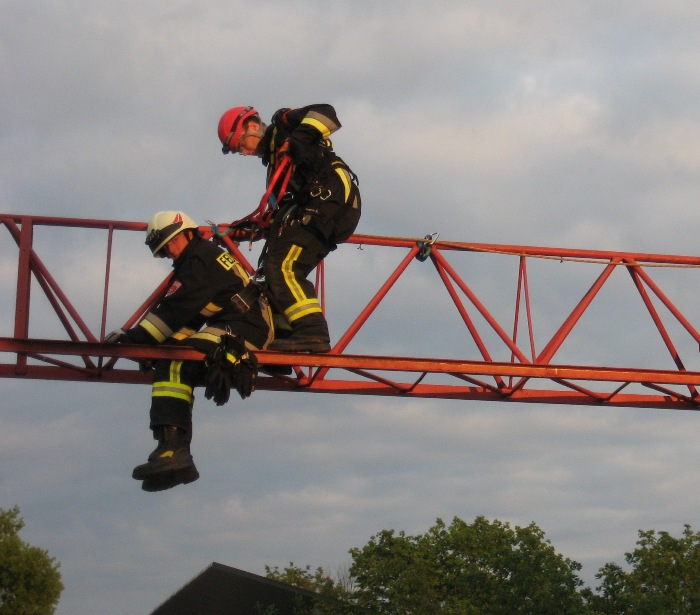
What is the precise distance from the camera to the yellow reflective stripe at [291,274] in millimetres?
9359

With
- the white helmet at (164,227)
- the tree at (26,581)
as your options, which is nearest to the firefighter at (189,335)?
the white helmet at (164,227)

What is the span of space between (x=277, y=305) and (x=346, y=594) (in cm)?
1330

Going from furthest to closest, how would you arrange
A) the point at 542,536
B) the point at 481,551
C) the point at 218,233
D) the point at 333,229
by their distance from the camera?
the point at 481,551, the point at 542,536, the point at 218,233, the point at 333,229

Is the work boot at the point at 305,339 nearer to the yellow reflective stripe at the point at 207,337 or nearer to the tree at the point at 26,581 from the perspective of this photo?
the yellow reflective stripe at the point at 207,337

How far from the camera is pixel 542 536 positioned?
2256 cm

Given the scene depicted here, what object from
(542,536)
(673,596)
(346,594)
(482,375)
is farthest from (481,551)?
(482,375)

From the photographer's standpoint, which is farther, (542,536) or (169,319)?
(542,536)

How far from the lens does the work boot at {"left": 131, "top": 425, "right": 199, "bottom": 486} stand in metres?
8.55

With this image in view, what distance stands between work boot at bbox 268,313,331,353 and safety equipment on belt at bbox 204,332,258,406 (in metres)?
0.50

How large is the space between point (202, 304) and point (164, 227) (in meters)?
0.67

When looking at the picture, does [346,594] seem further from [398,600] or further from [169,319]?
[169,319]

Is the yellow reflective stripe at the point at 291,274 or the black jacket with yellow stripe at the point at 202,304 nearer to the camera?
the black jacket with yellow stripe at the point at 202,304

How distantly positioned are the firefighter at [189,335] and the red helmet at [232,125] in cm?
81

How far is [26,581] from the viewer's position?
112 ft
